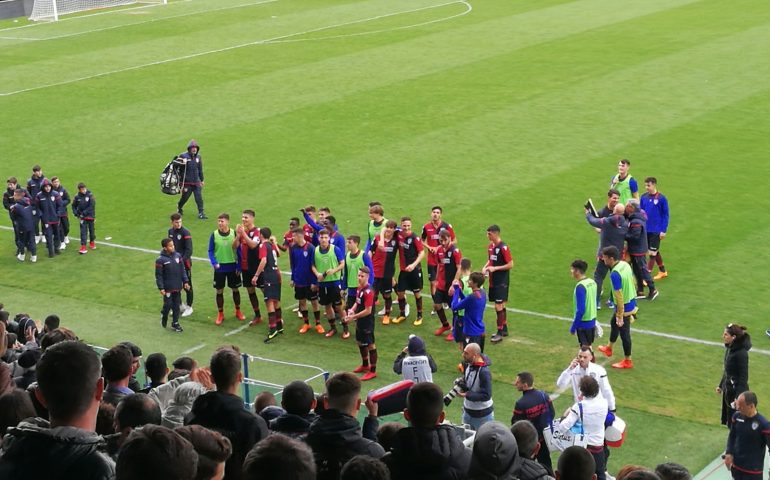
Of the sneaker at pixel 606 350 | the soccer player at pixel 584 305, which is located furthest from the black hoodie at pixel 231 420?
the sneaker at pixel 606 350

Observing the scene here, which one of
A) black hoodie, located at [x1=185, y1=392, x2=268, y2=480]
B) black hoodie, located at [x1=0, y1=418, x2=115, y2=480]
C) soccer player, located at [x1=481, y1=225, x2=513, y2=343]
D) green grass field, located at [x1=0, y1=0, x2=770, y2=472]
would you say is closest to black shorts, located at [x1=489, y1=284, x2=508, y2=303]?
soccer player, located at [x1=481, y1=225, x2=513, y2=343]

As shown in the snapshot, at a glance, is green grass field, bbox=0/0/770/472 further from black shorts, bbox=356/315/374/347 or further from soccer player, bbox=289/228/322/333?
black shorts, bbox=356/315/374/347

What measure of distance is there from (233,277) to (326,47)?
23567 millimetres

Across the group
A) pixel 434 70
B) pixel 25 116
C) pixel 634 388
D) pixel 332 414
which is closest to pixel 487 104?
pixel 434 70

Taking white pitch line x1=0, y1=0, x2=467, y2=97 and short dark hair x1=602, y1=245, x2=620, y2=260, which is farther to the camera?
white pitch line x1=0, y1=0, x2=467, y2=97

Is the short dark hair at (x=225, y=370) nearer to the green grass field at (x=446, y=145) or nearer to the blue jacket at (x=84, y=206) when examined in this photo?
the green grass field at (x=446, y=145)

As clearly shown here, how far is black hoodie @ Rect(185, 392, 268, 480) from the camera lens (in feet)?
21.9

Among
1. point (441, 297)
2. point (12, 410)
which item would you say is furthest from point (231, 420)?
point (441, 297)

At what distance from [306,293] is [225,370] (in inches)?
394

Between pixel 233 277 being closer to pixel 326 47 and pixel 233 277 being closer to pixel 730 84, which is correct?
pixel 730 84

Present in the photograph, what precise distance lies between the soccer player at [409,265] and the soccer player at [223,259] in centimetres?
254

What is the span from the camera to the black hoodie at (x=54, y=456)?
16.0ft

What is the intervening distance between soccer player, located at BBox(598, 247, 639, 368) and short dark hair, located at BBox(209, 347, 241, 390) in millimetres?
8836

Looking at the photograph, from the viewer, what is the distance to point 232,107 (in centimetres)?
3147
